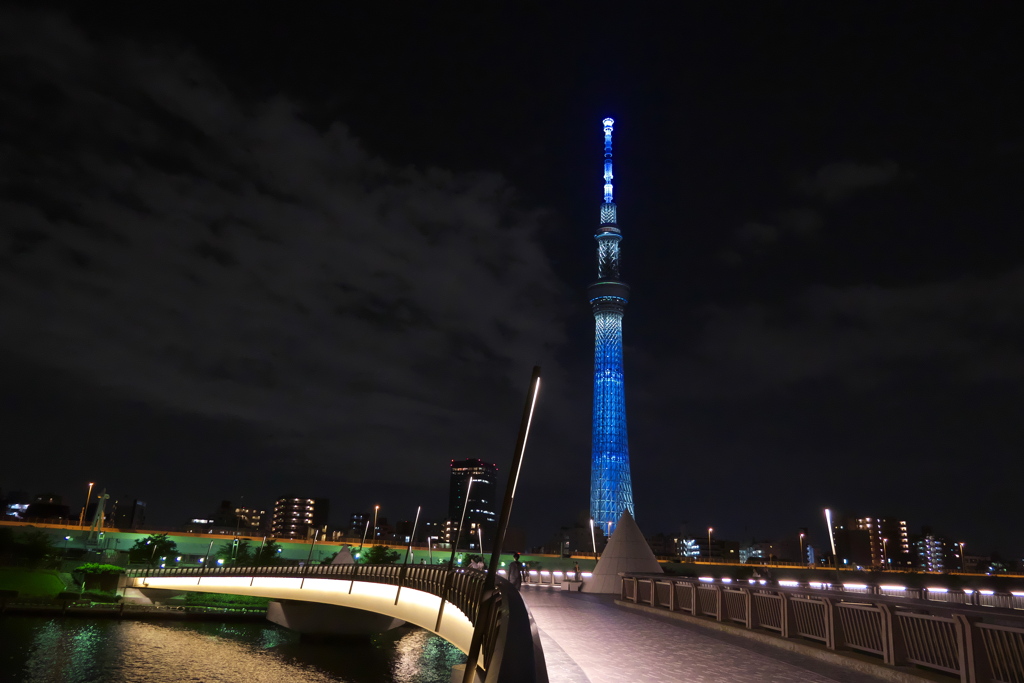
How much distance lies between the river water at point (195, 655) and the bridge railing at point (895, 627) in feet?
82.7

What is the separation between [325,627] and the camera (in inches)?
2034

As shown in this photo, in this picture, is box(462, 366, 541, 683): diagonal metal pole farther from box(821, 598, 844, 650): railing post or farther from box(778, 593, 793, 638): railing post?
box(778, 593, 793, 638): railing post

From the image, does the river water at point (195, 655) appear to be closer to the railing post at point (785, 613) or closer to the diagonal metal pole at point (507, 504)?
the railing post at point (785, 613)

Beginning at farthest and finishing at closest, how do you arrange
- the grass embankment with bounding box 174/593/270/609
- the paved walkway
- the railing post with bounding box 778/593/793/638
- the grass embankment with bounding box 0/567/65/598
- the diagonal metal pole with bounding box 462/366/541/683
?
the grass embankment with bounding box 174/593/270/609 < the grass embankment with bounding box 0/567/65/598 < the railing post with bounding box 778/593/793/638 < the paved walkway < the diagonal metal pole with bounding box 462/366/541/683

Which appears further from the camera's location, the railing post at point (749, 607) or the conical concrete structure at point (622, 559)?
the conical concrete structure at point (622, 559)

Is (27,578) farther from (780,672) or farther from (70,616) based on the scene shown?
(780,672)

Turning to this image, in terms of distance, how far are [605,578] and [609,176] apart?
440 feet

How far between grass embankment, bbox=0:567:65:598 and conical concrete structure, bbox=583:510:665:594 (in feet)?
178

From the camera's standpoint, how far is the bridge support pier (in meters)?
50.1

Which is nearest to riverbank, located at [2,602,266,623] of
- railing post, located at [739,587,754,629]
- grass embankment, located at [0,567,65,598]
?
grass embankment, located at [0,567,65,598]

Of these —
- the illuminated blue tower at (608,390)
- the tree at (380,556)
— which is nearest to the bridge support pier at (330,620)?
the tree at (380,556)

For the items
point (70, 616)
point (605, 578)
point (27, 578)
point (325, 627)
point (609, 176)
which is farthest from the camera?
point (609, 176)

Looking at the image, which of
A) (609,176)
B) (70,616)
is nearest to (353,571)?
(70,616)

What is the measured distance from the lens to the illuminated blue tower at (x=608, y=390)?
468ft
